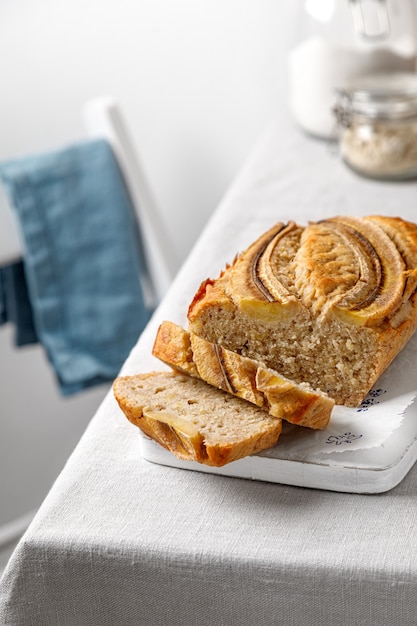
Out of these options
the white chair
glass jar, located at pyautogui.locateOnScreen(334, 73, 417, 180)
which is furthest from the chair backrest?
glass jar, located at pyautogui.locateOnScreen(334, 73, 417, 180)

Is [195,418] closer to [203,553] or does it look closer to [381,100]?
[203,553]

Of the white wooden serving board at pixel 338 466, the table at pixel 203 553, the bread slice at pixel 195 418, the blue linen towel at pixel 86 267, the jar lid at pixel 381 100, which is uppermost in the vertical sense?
the jar lid at pixel 381 100

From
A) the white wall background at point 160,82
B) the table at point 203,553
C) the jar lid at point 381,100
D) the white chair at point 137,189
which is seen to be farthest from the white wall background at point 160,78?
the table at point 203,553

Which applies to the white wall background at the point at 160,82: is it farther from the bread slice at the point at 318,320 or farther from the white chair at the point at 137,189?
the bread slice at the point at 318,320

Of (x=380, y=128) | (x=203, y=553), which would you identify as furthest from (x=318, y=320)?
(x=380, y=128)

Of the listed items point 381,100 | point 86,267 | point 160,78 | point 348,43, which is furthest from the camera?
point 160,78

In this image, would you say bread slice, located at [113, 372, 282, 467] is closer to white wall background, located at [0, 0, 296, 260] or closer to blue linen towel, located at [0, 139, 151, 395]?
blue linen towel, located at [0, 139, 151, 395]
